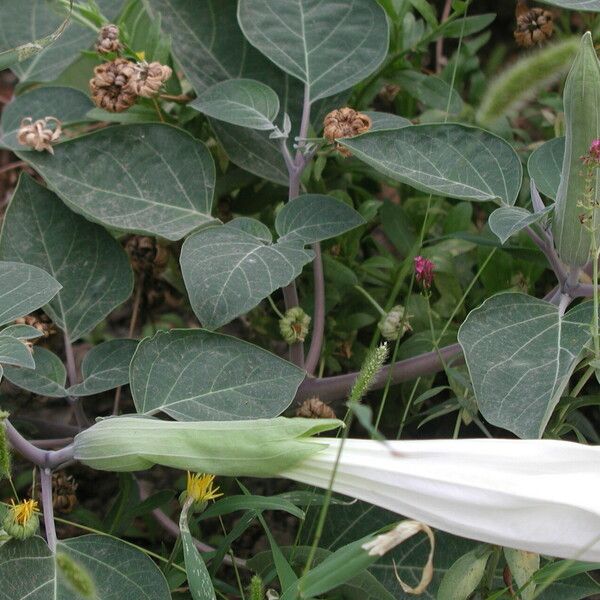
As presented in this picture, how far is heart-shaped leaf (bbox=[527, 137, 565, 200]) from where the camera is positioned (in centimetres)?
101

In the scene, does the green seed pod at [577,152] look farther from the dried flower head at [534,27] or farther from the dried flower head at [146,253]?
the dried flower head at [146,253]

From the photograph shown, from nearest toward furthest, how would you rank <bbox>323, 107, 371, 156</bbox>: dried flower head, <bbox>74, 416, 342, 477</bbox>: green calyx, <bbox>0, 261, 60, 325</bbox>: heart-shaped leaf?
<bbox>74, 416, 342, 477</bbox>: green calyx
<bbox>0, 261, 60, 325</bbox>: heart-shaped leaf
<bbox>323, 107, 371, 156</bbox>: dried flower head

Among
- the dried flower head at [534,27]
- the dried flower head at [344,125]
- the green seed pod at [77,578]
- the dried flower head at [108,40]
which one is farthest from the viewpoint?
the dried flower head at [534,27]

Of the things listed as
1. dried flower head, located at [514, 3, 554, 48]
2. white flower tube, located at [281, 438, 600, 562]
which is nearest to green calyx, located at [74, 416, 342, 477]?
white flower tube, located at [281, 438, 600, 562]

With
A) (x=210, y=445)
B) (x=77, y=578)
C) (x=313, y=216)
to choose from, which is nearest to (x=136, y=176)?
(x=313, y=216)

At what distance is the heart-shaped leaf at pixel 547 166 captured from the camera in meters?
1.01

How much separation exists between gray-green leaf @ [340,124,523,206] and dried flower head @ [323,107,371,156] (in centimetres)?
8

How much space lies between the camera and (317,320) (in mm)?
→ 1131

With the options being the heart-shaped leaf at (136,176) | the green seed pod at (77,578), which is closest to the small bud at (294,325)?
the heart-shaped leaf at (136,176)

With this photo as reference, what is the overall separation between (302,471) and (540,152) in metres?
0.45

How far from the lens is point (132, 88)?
3.70 feet

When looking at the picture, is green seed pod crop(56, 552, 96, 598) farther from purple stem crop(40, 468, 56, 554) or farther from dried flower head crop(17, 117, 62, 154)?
dried flower head crop(17, 117, 62, 154)

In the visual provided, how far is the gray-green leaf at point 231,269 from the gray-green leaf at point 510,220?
0.20 m

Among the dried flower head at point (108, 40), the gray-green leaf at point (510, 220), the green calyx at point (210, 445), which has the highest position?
the dried flower head at point (108, 40)
